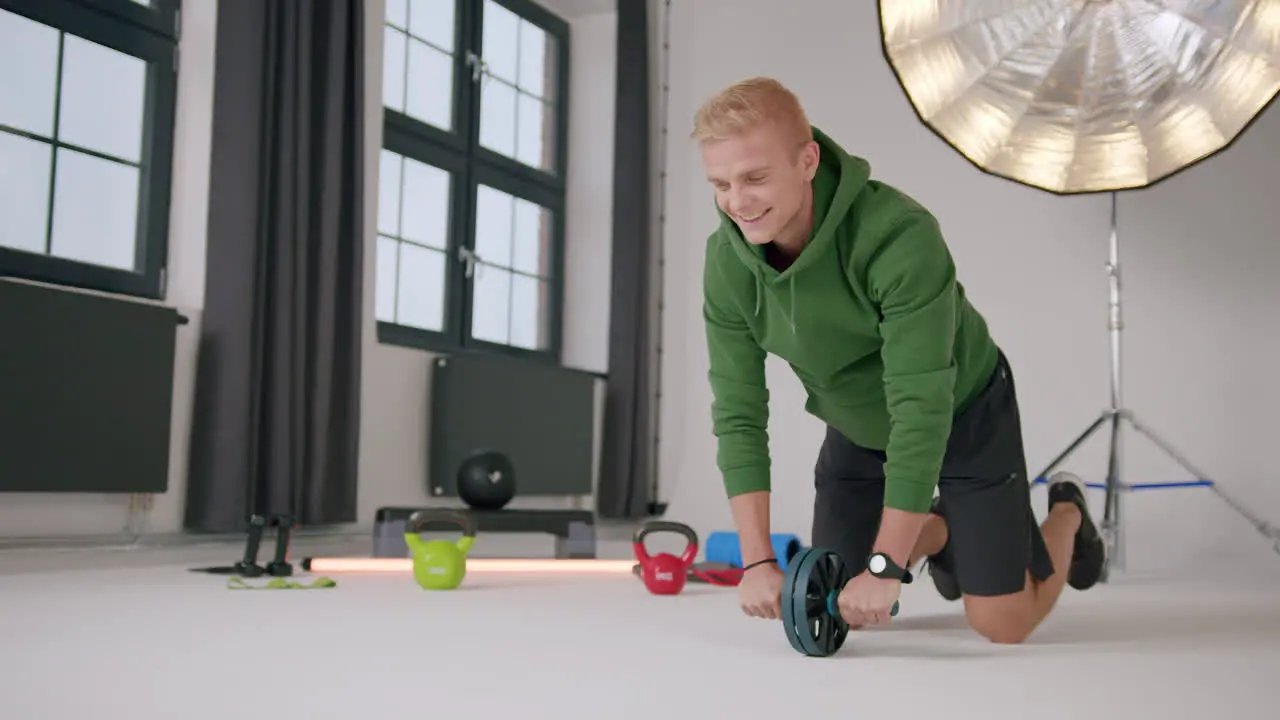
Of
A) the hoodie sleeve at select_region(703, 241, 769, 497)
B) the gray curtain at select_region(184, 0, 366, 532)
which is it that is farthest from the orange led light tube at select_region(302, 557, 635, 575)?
the hoodie sleeve at select_region(703, 241, 769, 497)

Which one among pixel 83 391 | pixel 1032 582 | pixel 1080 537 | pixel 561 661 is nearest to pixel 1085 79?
pixel 1080 537

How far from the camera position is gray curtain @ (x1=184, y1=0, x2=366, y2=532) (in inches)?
159

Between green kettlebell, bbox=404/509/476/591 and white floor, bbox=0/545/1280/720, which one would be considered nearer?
white floor, bbox=0/545/1280/720

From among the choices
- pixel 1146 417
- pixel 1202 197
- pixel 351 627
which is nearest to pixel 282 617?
pixel 351 627

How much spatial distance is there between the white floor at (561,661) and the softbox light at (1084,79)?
1.45 m

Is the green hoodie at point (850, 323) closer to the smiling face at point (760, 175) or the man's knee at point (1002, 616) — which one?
the smiling face at point (760, 175)

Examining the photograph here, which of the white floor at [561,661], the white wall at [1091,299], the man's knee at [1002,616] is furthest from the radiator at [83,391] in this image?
the white wall at [1091,299]

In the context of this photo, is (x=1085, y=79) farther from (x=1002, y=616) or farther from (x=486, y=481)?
(x=486, y=481)

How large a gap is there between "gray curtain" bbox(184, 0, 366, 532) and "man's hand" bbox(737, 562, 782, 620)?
8.39 ft

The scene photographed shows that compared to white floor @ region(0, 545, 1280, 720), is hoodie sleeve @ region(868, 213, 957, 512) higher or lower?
higher

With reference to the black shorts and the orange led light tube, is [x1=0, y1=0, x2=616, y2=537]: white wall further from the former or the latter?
the black shorts

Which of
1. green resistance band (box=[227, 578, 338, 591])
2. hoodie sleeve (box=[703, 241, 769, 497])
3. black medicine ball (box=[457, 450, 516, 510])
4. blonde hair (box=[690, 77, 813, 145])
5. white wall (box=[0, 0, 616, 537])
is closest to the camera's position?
blonde hair (box=[690, 77, 813, 145])

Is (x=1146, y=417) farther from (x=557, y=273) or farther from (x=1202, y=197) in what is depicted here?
(x=557, y=273)

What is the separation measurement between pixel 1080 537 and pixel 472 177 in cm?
361
